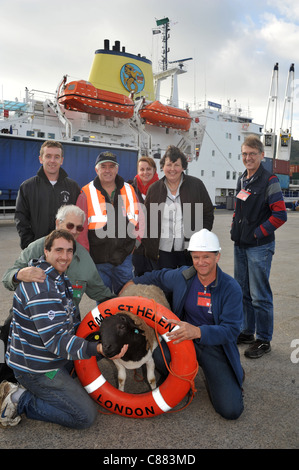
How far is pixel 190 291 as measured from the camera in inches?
123

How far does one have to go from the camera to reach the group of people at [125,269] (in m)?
2.56

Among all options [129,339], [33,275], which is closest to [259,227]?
[129,339]

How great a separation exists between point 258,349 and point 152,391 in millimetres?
1571

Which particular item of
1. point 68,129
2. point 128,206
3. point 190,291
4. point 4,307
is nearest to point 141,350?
point 190,291

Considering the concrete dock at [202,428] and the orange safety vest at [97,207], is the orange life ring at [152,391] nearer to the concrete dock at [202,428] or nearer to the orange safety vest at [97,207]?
the concrete dock at [202,428]

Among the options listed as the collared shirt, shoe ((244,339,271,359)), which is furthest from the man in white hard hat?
shoe ((244,339,271,359))

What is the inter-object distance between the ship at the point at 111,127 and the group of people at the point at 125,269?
11.3m

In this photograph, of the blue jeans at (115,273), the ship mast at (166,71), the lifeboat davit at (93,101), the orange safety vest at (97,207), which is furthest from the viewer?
the ship mast at (166,71)

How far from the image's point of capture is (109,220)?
3.88 m

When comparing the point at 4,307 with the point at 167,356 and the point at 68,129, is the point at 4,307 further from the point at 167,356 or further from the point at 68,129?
the point at 68,129

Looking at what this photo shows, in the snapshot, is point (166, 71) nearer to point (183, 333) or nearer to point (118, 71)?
point (118, 71)

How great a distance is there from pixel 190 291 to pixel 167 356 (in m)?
0.62

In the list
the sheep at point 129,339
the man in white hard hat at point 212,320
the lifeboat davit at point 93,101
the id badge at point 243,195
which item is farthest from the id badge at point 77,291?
the lifeboat davit at point 93,101

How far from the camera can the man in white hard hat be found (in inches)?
107
